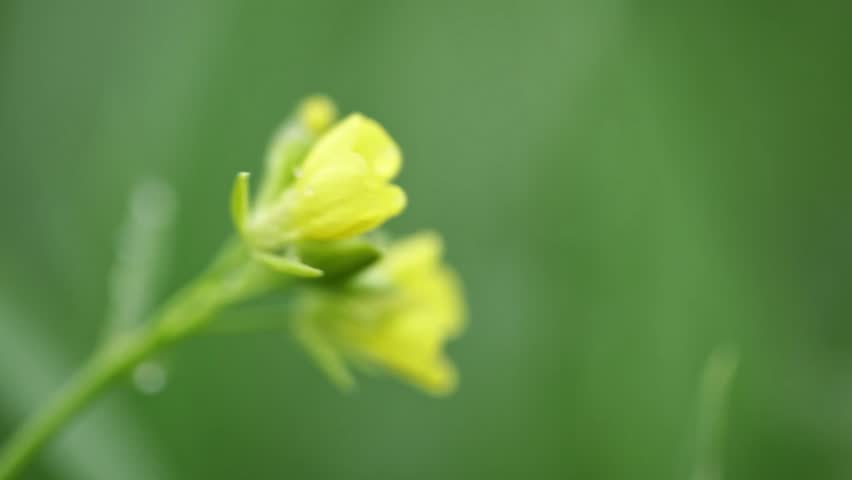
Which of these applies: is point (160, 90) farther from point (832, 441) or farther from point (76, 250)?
point (832, 441)

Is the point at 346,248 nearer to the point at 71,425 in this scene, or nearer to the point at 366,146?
the point at 366,146

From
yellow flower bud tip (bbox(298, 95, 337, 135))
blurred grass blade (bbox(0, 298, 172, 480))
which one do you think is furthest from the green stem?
blurred grass blade (bbox(0, 298, 172, 480))

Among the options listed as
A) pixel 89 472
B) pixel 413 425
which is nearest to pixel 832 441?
pixel 413 425

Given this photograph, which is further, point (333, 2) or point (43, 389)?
point (333, 2)

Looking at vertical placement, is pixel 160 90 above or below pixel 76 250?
above

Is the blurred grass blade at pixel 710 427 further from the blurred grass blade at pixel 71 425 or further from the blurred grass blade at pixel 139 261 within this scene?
the blurred grass blade at pixel 71 425

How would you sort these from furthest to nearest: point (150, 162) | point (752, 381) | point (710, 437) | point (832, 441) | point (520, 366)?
point (150, 162) → point (520, 366) → point (752, 381) → point (832, 441) → point (710, 437)

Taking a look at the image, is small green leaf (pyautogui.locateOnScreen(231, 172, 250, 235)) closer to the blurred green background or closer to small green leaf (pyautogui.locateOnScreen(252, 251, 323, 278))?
small green leaf (pyautogui.locateOnScreen(252, 251, 323, 278))

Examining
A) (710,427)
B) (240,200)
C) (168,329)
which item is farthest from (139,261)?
(710,427)
